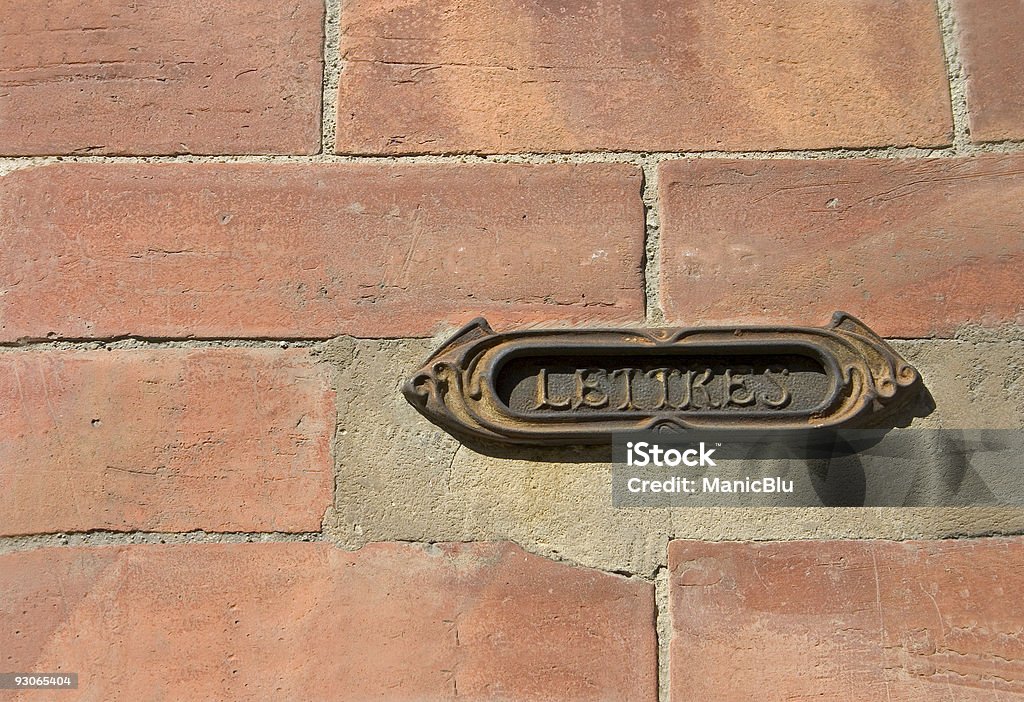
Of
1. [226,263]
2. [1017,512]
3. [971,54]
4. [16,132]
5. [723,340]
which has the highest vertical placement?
[971,54]

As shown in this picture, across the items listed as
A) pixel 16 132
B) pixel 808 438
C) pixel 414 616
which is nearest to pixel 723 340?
pixel 808 438

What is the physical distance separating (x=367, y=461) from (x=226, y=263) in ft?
1.25

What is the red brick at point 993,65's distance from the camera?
4.68 ft

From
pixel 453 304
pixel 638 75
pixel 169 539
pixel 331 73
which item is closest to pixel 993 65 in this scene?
pixel 638 75

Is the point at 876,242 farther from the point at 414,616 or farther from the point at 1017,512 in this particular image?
the point at 414,616

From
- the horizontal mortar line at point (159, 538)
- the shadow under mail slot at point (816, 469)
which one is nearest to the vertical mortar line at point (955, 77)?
the shadow under mail slot at point (816, 469)

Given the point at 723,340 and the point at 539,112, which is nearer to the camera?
the point at 723,340

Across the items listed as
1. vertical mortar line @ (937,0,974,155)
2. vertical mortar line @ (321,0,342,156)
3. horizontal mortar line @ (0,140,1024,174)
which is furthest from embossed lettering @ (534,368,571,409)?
vertical mortar line @ (937,0,974,155)

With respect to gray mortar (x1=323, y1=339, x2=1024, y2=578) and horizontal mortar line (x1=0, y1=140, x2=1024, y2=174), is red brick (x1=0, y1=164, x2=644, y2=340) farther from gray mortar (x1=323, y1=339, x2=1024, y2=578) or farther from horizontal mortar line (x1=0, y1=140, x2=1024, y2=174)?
gray mortar (x1=323, y1=339, x2=1024, y2=578)

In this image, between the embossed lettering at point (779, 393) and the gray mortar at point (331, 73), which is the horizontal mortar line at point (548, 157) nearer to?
the gray mortar at point (331, 73)

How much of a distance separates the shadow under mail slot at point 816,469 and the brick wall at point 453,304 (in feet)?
0.11

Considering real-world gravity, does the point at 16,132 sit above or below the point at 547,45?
below

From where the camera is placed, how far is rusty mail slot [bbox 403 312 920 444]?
129 cm

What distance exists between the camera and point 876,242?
1377 millimetres
